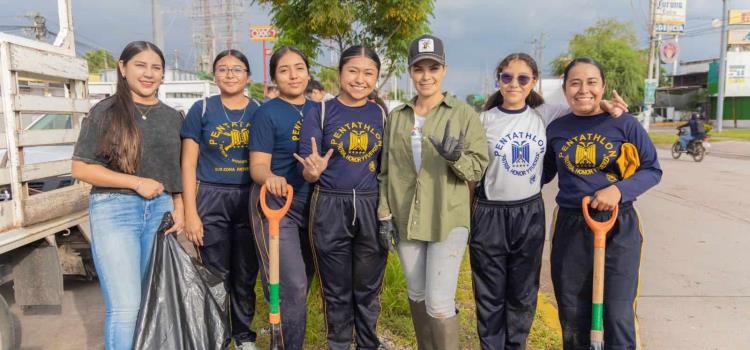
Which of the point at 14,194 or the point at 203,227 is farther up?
the point at 14,194

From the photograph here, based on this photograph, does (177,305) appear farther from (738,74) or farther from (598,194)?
(738,74)

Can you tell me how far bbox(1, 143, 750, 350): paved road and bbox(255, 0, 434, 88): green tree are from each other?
302 cm

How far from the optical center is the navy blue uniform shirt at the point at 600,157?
2.67m

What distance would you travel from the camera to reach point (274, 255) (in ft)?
9.10

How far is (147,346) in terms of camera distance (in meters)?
2.67

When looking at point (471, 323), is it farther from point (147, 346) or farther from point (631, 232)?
point (147, 346)

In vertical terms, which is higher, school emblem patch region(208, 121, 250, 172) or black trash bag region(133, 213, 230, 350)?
school emblem patch region(208, 121, 250, 172)

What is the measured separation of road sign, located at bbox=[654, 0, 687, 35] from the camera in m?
25.3

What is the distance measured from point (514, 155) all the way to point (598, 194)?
18.9 inches

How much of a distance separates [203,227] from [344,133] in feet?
3.64

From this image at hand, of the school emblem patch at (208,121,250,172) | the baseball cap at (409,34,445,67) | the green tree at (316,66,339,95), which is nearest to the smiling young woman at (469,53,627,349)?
the baseball cap at (409,34,445,67)

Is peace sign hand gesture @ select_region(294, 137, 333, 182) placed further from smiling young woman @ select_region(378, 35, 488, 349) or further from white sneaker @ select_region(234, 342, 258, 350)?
white sneaker @ select_region(234, 342, 258, 350)

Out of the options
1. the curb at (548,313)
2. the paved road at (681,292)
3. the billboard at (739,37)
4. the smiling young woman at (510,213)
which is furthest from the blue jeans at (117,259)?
the billboard at (739,37)

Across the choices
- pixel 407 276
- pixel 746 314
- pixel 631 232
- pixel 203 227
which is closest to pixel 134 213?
pixel 203 227
